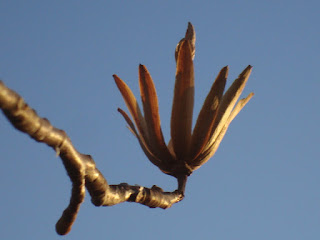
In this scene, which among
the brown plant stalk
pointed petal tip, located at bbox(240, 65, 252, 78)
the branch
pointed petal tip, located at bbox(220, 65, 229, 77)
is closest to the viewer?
the branch

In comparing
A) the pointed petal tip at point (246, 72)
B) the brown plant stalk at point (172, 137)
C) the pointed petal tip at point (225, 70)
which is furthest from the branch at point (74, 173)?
the pointed petal tip at point (246, 72)

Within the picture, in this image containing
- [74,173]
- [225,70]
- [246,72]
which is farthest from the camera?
[246,72]

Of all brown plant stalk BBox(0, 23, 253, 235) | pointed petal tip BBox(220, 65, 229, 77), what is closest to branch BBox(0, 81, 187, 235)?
brown plant stalk BBox(0, 23, 253, 235)

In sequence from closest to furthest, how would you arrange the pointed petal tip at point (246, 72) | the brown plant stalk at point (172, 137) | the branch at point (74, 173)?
the branch at point (74, 173) → the brown plant stalk at point (172, 137) → the pointed petal tip at point (246, 72)

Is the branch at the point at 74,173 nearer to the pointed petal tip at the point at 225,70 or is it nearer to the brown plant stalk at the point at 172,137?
the brown plant stalk at the point at 172,137

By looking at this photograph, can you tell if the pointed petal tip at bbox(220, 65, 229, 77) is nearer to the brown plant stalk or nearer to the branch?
the brown plant stalk

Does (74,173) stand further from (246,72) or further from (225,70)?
(246,72)

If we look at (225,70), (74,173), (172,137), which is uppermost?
(225,70)

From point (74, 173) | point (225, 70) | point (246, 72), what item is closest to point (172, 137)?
point (225, 70)
